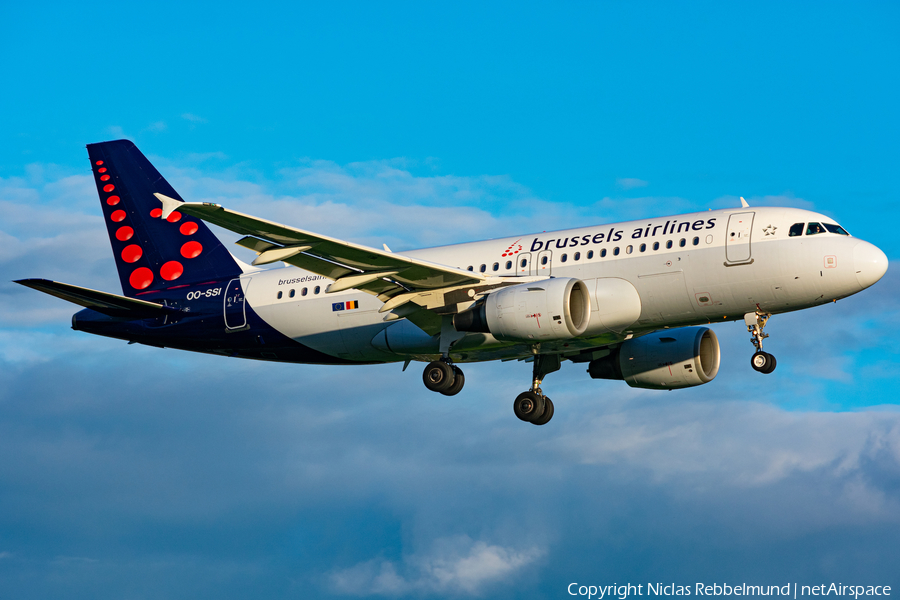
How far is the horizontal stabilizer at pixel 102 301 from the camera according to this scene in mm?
29516

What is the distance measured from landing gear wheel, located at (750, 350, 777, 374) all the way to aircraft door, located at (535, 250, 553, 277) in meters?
6.74

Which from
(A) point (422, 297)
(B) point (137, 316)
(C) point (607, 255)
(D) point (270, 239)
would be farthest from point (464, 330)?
(B) point (137, 316)

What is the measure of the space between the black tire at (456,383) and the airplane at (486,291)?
7 cm

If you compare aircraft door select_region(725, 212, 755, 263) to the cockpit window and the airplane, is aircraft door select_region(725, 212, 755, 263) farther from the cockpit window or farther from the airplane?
the cockpit window

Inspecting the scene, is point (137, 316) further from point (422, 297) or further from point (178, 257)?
point (422, 297)

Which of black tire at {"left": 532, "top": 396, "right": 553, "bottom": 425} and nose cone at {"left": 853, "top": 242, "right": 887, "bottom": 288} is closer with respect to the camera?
nose cone at {"left": 853, "top": 242, "right": 887, "bottom": 288}

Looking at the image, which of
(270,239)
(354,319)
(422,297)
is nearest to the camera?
(270,239)

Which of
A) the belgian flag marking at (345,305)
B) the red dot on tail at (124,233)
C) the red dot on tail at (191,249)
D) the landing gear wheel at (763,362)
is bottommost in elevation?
the landing gear wheel at (763,362)

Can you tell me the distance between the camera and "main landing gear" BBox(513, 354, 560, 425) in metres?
35.6

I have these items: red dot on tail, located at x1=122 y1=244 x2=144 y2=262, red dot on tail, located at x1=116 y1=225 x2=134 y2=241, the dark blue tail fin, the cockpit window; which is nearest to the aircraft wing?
the dark blue tail fin

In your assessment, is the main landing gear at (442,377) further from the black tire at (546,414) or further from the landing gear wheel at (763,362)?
the landing gear wheel at (763,362)

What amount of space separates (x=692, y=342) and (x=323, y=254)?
1451 centimetres

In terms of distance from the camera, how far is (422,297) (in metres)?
31.1

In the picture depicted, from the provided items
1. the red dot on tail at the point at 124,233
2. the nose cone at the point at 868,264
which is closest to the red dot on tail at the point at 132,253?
the red dot on tail at the point at 124,233
